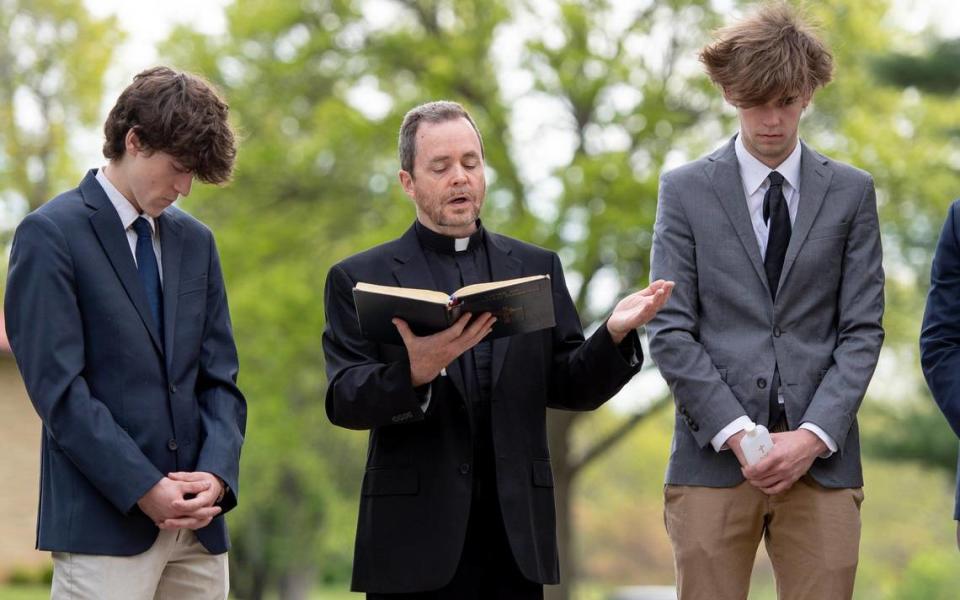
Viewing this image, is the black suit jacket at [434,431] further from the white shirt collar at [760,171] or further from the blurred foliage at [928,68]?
the blurred foliage at [928,68]

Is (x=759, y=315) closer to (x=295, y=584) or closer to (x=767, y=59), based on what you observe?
(x=767, y=59)

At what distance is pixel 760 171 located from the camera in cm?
451

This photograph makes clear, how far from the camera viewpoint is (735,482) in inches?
166

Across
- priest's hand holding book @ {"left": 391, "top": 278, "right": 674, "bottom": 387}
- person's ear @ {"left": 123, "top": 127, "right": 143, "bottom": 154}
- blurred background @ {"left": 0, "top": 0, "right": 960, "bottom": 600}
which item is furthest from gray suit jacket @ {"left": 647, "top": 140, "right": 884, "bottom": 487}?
blurred background @ {"left": 0, "top": 0, "right": 960, "bottom": 600}

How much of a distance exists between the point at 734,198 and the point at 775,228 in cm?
17

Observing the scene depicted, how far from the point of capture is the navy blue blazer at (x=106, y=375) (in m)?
3.93

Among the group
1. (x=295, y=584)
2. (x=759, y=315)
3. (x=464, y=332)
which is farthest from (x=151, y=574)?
(x=295, y=584)


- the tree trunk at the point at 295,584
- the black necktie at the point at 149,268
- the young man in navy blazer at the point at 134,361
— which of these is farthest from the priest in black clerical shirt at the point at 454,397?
the tree trunk at the point at 295,584

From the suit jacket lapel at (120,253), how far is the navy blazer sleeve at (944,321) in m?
2.60

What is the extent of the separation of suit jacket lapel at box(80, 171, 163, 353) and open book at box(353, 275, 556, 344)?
717 millimetres

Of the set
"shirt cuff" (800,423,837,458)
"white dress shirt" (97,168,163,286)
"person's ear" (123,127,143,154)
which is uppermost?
"person's ear" (123,127,143,154)

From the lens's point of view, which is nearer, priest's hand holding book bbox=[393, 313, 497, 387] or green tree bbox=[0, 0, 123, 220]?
priest's hand holding book bbox=[393, 313, 497, 387]

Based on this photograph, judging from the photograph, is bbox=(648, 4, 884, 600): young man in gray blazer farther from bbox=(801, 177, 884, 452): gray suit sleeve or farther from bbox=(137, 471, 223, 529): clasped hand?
bbox=(137, 471, 223, 529): clasped hand

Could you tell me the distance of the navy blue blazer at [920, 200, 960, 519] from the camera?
4.59 m
